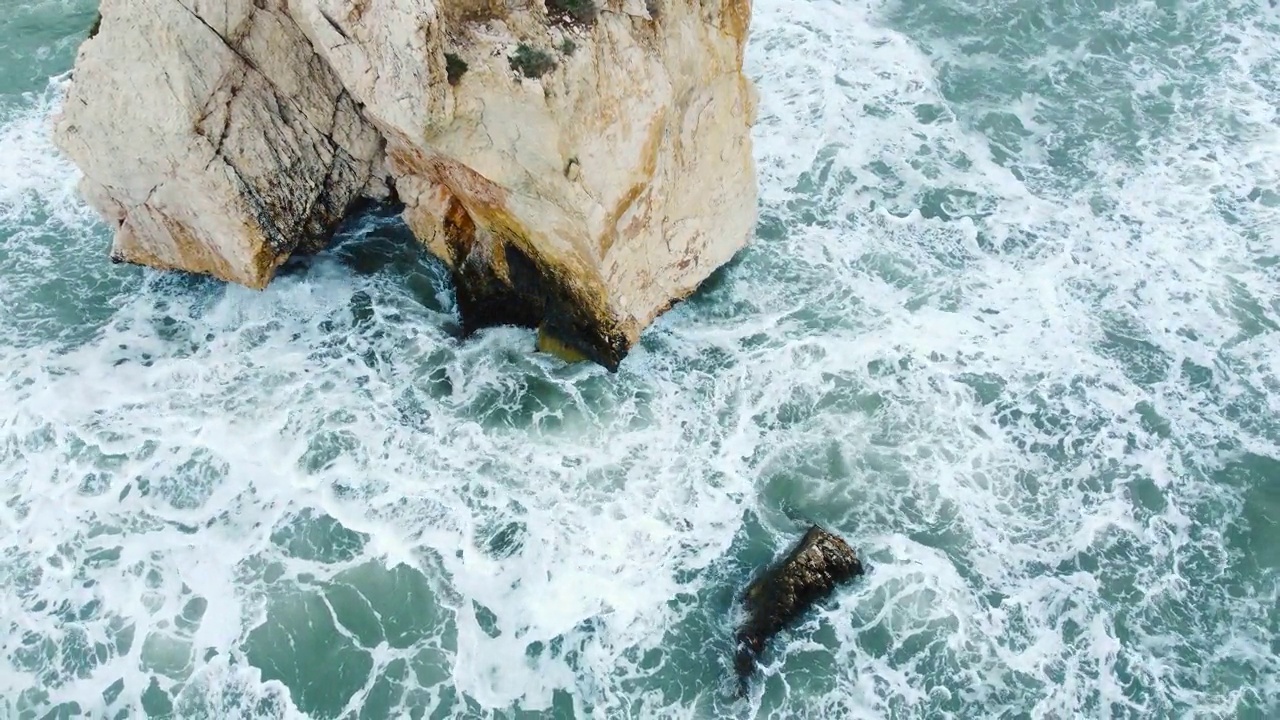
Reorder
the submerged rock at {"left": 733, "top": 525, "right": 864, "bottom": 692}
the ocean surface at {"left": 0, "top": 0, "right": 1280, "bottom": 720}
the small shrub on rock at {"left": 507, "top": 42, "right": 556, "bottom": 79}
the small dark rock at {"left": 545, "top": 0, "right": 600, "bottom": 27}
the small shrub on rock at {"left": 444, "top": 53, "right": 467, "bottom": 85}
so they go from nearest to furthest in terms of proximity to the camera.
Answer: the small shrub on rock at {"left": 507, "top": 42, "right": 556, "bottom": 79}, the small shrub on rock at {"left": 444, "top": 53, "right": 467, "bottom": 85}, the small dark rock at {"left": 545, "top": 0, "right": 600, "bottom": 27}, the ocean surface at {"left": 0, "top": 0, "right": 1280, "bottom": 720}, the submerged rock at {"left": 733, "top": 525, "right": 864, "bottom": 692}

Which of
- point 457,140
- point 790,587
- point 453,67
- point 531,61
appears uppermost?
point 531,61

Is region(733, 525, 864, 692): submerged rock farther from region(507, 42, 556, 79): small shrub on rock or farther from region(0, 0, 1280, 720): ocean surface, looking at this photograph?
region(507, 42, 556, 79): small shrub on rock

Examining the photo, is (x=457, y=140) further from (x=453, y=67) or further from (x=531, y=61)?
(x=531, y=61)

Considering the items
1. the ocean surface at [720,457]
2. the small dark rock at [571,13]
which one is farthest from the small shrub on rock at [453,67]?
the ocean surface at [720,457]

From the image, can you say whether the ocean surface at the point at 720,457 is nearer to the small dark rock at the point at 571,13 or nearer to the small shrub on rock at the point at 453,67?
the small shrub on rock at the point at 453,67

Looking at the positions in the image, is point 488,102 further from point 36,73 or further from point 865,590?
point 36,73

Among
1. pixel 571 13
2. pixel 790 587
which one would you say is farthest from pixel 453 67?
pixel 790 587

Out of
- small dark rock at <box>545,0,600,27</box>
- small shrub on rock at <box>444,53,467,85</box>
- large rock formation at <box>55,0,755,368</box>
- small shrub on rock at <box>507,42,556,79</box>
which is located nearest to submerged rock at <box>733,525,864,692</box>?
large rock formation at <box>55,0,755,368</box>
